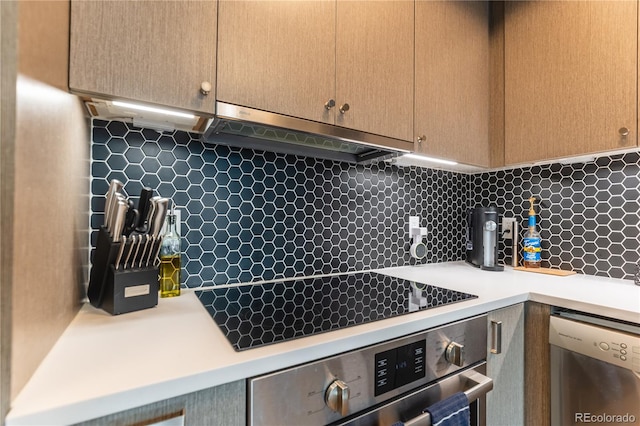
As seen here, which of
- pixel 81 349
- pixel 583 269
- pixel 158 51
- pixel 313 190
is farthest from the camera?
pixel 583 269

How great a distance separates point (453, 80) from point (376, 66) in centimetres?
49

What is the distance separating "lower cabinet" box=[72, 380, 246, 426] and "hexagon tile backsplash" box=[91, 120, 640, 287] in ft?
2.02

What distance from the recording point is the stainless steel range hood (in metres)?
0.90

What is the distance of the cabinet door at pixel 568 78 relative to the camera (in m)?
1.17

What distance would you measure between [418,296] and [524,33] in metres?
1.37

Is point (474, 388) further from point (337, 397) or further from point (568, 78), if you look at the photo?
point (568, 78)

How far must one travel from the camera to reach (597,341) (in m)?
0.95

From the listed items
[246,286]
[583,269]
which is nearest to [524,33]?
[583,269]

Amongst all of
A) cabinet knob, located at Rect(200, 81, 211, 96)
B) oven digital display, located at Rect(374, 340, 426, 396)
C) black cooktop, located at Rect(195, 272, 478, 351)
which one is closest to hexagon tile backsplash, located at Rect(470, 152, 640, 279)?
black cooktop, located at Rect(195, 272, 478, 351)

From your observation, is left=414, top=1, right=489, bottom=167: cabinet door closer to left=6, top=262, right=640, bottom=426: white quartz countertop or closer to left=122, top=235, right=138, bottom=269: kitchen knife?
left=6, top=262, right=640, bottom=426: white quartz countertop

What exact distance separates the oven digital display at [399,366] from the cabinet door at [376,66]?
2.39 ft

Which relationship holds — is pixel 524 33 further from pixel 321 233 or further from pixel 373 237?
pixel 321 233

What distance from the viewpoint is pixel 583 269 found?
149cm

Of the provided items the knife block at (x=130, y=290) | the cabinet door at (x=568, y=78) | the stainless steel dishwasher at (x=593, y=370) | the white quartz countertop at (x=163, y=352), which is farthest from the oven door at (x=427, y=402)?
the cabinet door at (x=568, y=78)
